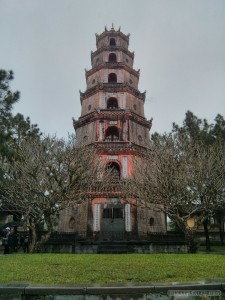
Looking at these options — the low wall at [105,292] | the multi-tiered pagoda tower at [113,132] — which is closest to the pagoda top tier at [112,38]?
the multi-tiered pagoda tower at [113,132]

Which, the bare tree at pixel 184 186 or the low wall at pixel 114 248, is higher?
the bare tree at pixel 184 186

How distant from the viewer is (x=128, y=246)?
1931 centimetres

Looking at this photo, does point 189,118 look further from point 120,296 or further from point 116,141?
point 120,296

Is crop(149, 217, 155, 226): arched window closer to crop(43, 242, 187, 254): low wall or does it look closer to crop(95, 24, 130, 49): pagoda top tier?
crop(43, 242, 187, 254): low wall

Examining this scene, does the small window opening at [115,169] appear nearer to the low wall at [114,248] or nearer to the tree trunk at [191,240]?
the low wall at [114,248]

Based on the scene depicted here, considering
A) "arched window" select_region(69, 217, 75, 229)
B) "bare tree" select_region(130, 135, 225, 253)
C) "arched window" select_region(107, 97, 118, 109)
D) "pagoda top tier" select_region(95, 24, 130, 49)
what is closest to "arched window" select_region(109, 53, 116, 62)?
"pagoda top tier" select_region(95, 24, 130, 49)

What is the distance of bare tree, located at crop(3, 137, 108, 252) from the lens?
17250mm

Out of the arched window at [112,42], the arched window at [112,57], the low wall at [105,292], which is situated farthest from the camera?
the arched window at [112,42]

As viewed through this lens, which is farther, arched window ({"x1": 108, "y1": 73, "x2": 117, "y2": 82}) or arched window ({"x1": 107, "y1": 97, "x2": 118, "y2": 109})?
arched window ({"x1": 108, "y1": 73, "x2": 117, "y2": 82})

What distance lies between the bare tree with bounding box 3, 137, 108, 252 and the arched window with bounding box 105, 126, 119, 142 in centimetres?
666

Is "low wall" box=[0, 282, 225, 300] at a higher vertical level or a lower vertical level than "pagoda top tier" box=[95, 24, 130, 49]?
lower

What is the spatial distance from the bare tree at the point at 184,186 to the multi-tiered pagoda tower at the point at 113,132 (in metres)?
3.02

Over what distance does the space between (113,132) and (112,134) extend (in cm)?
20

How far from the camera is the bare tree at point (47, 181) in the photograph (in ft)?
56.6
